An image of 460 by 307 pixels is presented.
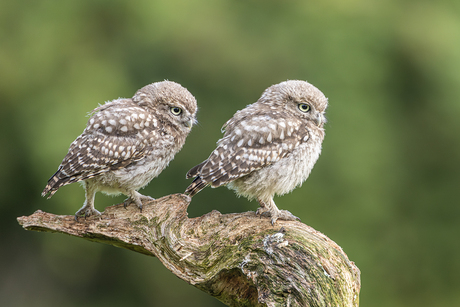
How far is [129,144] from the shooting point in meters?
4.25

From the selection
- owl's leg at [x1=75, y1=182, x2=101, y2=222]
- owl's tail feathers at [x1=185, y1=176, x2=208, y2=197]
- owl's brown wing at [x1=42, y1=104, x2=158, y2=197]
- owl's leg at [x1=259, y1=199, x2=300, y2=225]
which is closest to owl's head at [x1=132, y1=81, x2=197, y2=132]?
owl's brown wing at [x1=42, y1=104, x2=158, y2=197]

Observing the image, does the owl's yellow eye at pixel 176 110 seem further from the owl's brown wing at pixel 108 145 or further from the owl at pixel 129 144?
the owl's brown wing at pixel 108 145

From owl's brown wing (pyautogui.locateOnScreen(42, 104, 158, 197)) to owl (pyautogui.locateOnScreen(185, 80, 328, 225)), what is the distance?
1.81ft

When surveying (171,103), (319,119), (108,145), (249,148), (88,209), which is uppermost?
(319,119)

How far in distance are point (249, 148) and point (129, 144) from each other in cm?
102

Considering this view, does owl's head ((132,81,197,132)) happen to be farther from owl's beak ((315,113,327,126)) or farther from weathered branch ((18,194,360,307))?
owl's beak ((315,113,327,126))

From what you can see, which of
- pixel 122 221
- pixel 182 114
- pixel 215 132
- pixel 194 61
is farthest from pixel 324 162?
pixel 122 221

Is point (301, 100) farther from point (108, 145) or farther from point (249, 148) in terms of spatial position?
point (108, 145)

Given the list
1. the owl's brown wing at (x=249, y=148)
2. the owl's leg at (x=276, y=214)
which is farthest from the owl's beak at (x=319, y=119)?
the owl's leg at (x=276, y=214)

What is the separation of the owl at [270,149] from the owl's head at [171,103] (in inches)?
14.7

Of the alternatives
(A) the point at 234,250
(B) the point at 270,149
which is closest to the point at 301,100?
(B) the point at 270,149

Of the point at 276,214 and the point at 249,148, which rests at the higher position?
the point at 249,148

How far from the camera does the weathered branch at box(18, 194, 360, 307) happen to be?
3600mm

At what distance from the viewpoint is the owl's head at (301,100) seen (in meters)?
4.42
